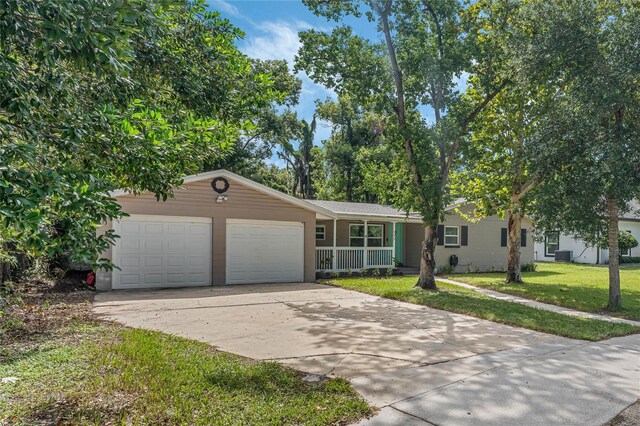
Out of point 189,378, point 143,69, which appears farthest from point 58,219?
point 143,69

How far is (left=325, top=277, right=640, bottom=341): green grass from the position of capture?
25.0 ft

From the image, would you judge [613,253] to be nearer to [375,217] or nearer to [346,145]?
[375,217]

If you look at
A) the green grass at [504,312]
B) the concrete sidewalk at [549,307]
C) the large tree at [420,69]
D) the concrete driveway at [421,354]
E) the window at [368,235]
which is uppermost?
the large tree at [420,69]

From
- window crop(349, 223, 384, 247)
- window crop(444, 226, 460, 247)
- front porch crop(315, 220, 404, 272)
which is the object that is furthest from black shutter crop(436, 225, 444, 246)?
window crop(349, 223, 384, 247)

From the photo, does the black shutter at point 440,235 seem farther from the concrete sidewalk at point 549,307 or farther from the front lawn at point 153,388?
the front lawn at point 153,388

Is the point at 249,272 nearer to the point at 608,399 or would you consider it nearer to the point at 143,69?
the point at 143,69

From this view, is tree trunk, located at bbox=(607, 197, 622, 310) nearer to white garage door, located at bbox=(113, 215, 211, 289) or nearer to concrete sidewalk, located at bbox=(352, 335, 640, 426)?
concrete sidewalk, located at bbox=(352, 335, 640, 426)

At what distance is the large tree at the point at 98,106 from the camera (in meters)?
2.39

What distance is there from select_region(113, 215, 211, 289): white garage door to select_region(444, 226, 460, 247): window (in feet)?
37.5

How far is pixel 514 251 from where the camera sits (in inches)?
624

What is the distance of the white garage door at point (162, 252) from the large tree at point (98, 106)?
7.46 metres

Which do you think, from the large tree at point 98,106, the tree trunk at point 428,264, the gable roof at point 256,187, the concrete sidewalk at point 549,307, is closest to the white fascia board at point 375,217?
the gable roof at point 256,187

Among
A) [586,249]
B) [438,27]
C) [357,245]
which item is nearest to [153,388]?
[438,27]

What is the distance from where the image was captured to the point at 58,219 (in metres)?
2.79
